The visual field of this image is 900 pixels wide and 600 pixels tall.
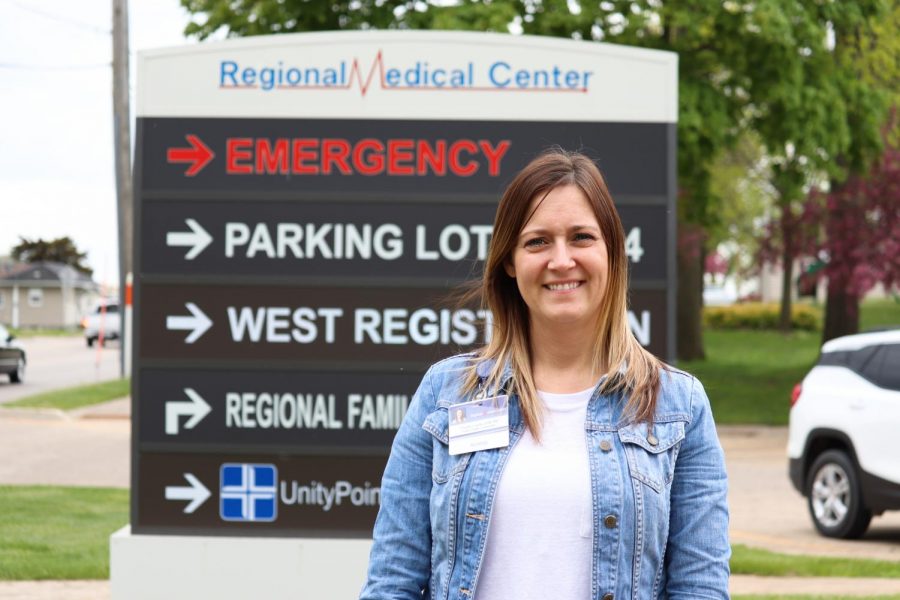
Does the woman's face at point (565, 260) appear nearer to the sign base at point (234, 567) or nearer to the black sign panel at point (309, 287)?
the black sign panel at point (309, 287)

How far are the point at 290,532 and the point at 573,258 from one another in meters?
4.10

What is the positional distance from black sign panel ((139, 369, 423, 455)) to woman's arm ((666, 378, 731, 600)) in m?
3.92

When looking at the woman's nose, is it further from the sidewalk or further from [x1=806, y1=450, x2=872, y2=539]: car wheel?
[x1=806, y1=450, x2=872, y2=539]: car wheel

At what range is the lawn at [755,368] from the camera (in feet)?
82.4

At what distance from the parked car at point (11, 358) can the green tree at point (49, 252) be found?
87.4 meters

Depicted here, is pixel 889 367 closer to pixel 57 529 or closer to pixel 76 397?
pixel 57 529

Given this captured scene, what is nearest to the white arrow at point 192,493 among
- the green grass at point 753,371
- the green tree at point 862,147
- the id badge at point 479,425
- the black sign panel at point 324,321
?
the black sign panel at point 324,321

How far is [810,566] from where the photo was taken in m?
10.2

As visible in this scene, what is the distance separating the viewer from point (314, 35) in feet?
22.7

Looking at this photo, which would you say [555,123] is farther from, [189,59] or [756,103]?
[756,103]

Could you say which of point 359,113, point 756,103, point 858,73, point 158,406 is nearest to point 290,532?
point 158,406

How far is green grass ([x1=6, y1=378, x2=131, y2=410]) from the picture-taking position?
25.3 m

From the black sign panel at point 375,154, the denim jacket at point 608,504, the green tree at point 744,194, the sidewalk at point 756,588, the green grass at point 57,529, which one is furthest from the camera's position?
the green tree at point 744,194

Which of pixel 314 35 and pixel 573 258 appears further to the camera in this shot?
pixel 314 35
